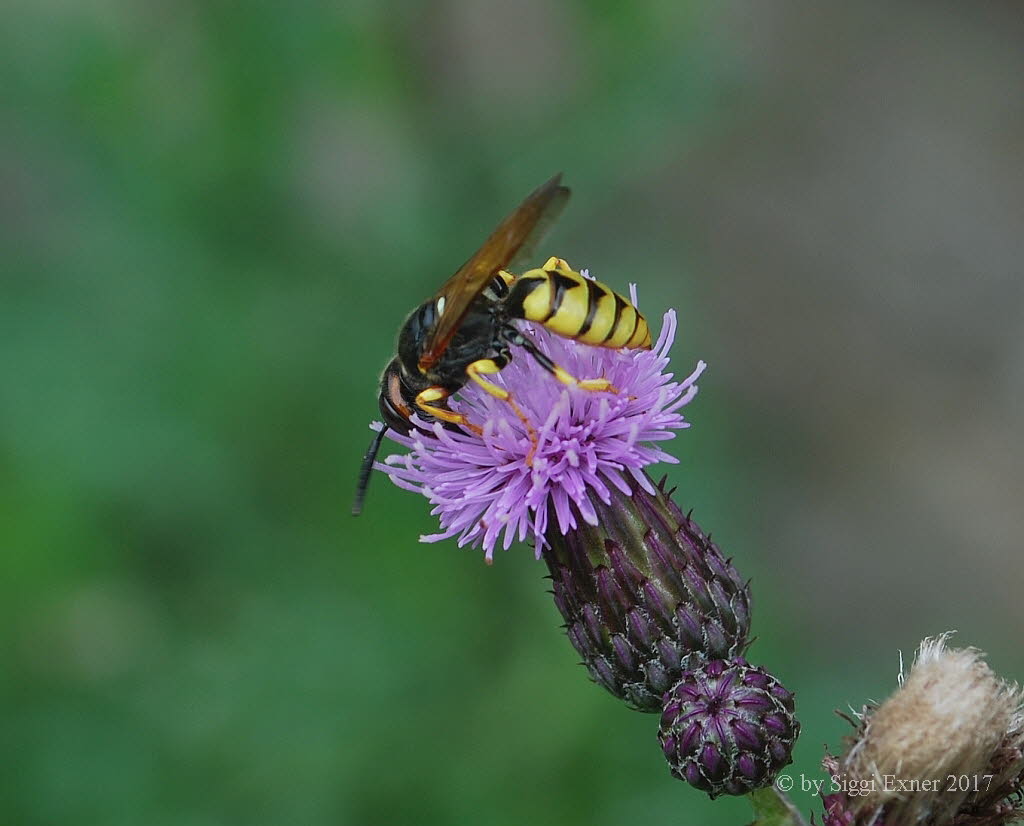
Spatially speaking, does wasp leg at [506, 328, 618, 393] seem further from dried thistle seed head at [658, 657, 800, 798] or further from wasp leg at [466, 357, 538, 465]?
dried thistle seed head at [658, 657, 800, 798]

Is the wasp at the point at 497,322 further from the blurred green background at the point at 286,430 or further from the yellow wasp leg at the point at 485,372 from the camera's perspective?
the blurred green background at the point at 286,430

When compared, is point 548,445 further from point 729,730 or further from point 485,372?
point 729,730

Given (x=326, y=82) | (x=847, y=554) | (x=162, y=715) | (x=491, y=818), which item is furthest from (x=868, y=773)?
(x=847, y=554)

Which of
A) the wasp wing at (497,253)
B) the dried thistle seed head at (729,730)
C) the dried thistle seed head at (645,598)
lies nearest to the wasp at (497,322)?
the wasp wing at (497,253)

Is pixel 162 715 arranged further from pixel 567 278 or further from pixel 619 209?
pixel 619 209

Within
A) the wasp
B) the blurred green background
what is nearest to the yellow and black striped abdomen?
the wasp

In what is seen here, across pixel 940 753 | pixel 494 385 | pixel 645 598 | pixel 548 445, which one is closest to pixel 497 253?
pixel 494 385
